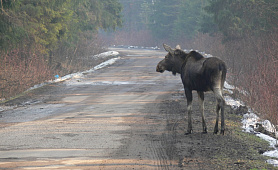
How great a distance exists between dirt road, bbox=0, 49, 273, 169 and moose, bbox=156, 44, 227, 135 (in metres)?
0.78

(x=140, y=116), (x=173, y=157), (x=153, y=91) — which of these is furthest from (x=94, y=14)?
(x=173, y=157)

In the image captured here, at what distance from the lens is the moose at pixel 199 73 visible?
9969mm

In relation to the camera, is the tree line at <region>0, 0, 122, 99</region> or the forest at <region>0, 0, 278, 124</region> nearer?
the forest at <region>0, 0, 278, 124</region>

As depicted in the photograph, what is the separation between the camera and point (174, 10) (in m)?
81.0

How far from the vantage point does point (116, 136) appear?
10422mm

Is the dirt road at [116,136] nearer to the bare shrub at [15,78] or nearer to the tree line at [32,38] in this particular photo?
the bare shrub at [15,78]

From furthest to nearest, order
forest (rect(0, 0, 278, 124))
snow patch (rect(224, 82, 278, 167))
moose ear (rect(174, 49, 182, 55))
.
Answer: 1. forest (rect(0, 0, 278, 124))
2. moose ear (rect(174, 49, 182, 55))
3. snow patch (rect(224, 82, 278, 167))

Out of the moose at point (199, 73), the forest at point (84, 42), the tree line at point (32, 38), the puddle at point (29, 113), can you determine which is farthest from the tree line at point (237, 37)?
the tree line at point (32, 38)

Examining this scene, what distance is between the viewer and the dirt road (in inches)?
316

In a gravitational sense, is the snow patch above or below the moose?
below

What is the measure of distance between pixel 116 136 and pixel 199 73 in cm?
251

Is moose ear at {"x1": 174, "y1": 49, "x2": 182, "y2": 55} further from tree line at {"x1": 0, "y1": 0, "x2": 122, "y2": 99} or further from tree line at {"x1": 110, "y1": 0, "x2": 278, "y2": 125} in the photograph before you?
tree line at {"x1": 0, "y1": 0, "x2": 122, "y2": 99}

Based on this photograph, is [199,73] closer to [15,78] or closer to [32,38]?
[15,78]

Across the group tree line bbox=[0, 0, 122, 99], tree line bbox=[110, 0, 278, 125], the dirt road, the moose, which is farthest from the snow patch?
tree line bbox=[0, 0, 122, 99]
